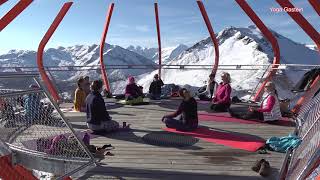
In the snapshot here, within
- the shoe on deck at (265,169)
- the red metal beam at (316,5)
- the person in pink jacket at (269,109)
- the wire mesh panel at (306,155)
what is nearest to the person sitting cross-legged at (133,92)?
the person in pink jacket at (269,109)

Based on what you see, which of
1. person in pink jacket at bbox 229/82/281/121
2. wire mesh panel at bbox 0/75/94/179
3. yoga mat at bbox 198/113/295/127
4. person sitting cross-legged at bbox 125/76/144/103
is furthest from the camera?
person sitting cross-legged at bbox 125/76/144/103

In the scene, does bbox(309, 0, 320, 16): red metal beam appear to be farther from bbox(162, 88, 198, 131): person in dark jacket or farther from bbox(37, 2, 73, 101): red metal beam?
bbox(37, 2, 73, 101): red metal beam

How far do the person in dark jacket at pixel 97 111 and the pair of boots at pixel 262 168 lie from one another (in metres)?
3.81

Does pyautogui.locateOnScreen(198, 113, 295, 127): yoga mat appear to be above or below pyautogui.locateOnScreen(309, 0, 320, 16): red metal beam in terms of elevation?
below

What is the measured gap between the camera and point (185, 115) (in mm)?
9422

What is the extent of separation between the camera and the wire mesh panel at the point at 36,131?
510cm

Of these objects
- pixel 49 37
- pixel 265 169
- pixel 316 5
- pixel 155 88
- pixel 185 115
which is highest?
pixel 316 5

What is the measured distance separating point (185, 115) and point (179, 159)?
7.60 feet

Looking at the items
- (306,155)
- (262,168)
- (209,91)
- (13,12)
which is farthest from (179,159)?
(209,91)

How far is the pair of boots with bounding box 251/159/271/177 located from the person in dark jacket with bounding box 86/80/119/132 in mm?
3809

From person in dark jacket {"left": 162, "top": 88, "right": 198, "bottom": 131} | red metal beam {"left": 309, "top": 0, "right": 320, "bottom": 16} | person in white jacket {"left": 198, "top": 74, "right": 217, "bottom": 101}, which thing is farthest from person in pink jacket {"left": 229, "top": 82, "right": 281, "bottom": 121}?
person in white jacket {"left": 198, "top": 74, "right": 217, "bottom": 101}

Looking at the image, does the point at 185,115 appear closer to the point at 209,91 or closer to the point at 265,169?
the point at 265,169

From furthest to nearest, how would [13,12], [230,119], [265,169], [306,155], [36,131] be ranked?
1. [13,12]
2. [230,119]
3. [36,131]
4. [265,169]
5. [306,155]

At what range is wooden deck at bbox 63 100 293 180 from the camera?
6379 millimetres
